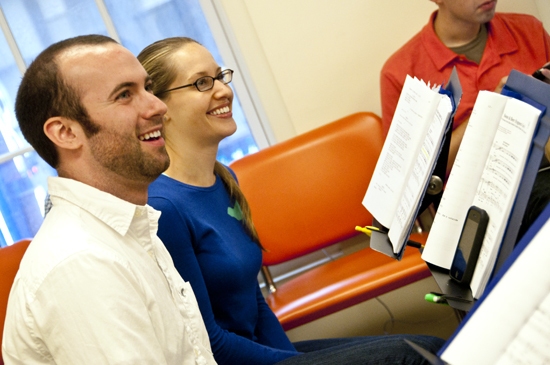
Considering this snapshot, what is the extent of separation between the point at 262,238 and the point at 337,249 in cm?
43

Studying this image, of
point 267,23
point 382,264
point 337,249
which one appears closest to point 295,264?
point 337,249

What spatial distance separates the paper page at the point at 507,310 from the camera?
2.32 ft

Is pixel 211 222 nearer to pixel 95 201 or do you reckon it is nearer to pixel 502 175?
pixel 95 201

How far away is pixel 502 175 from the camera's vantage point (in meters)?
1.01

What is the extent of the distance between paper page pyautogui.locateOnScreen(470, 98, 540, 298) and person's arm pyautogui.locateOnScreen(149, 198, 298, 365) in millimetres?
655

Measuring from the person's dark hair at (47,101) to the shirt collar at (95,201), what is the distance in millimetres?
113

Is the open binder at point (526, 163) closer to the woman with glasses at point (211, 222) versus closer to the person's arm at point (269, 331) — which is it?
the woman with glasses at point (211, 222)

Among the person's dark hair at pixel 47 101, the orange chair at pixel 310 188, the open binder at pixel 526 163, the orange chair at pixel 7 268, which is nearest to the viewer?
the open binder at pixel 526 163

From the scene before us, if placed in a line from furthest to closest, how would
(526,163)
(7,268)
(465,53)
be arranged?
(465,53), (7,268), (526,163)

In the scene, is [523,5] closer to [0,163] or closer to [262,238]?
[262,238]

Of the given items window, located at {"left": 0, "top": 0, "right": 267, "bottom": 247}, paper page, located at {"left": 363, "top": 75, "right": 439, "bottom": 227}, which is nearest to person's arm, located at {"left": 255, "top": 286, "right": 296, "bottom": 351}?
paper page, located at {"left": 363, "top": 75, "right": 439, "bottom": 227}

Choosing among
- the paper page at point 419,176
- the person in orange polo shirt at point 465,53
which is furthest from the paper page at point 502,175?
the person in orange polo shirt at point 465,53

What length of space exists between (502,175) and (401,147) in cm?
44

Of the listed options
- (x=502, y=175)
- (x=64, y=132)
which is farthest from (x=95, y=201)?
(x=502, y=175)
